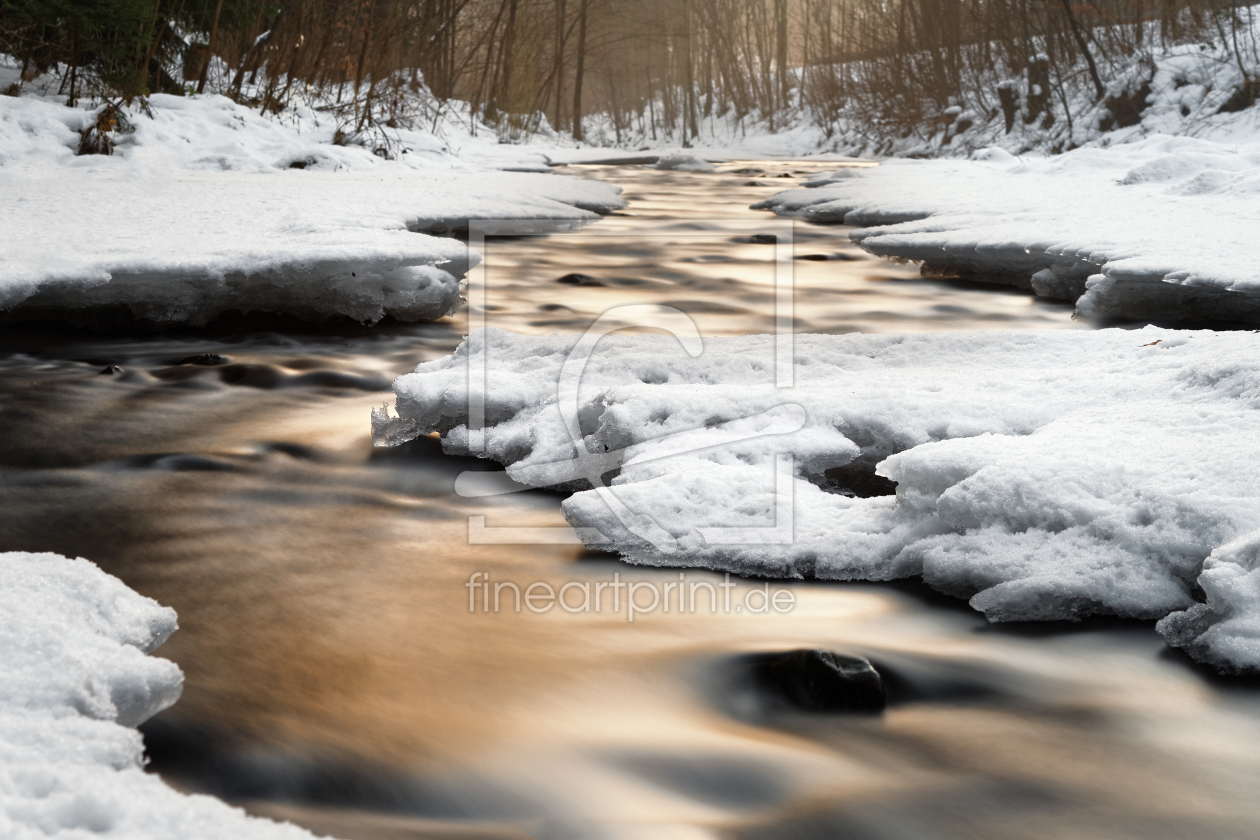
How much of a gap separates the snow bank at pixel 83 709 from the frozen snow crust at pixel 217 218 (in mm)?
2005

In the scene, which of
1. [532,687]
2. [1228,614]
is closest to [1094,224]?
[1228,614]

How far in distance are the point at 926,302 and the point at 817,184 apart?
5.08 metres

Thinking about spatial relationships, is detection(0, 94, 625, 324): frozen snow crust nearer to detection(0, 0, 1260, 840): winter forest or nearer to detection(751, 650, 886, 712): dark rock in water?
detection(0, 0, 1260, 840): winter forest

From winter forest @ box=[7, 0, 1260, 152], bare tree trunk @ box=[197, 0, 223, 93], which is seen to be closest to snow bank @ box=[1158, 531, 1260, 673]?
winter forest @ box=[7, 0, 1260, 152]

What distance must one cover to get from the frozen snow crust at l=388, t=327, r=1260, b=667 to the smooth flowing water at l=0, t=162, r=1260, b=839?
0.06 m

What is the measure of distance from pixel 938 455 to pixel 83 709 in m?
1.24

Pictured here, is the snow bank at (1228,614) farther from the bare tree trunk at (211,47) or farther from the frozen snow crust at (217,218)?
the bare tree trunk at (211,47)

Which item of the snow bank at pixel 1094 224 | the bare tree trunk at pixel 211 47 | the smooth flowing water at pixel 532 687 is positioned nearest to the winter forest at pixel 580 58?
the bare tree trunk at pixel 211 47

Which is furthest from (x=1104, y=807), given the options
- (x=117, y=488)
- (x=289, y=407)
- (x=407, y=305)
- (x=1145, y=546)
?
(x=407, y=305)

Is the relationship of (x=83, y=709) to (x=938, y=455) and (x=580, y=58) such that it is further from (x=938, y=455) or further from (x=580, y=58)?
(x=580, y=58)

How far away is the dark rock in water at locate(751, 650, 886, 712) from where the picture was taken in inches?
51.1

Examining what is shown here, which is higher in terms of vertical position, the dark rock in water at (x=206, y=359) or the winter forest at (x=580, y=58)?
the winter forest at (x=580, y=58)

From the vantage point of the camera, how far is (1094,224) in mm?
4473

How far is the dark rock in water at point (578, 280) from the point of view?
4402 millimetres
